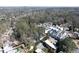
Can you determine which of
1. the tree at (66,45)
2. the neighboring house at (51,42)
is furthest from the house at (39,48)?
the tree at (66,45)
